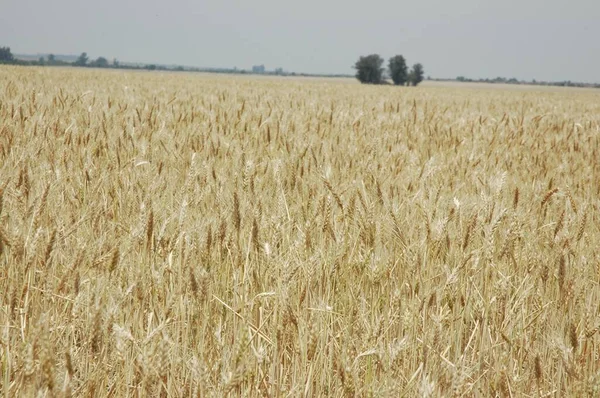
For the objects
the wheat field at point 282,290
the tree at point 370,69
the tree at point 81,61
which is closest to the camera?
the wheat field at point 282,290

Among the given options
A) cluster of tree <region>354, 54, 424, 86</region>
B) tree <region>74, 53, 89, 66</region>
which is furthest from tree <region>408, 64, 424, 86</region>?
tree <region>74, 53, 89, 66</region>

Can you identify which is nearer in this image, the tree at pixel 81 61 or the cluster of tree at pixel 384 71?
the cluster of tree at pixel 384 71

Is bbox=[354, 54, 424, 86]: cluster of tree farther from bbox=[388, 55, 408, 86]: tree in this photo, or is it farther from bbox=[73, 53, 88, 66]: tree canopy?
bbox=[73, 53, 88, 66]: tree canopy

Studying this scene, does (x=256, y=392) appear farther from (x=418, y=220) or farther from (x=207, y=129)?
(x=207, y=129)

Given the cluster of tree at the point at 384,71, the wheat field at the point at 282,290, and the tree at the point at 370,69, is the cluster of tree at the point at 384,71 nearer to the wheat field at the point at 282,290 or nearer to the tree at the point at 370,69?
the tree at the point at 370,69

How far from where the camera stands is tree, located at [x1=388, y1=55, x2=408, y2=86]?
77.0 m

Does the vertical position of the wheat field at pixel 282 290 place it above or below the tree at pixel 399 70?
below

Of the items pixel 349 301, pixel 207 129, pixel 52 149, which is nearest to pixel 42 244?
pixel 349 301

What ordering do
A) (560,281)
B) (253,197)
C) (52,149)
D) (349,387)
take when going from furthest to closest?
(52,149), (253,197), (560,281), (349,387)

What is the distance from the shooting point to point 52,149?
282cm

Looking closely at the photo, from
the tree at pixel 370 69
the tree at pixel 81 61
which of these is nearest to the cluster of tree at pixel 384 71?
the tree at pixel 370 69

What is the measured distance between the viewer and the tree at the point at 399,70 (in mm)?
77000

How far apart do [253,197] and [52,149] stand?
1.43 meters

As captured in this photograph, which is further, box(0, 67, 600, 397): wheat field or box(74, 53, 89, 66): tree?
box(74, 53, 89, 66): tree
